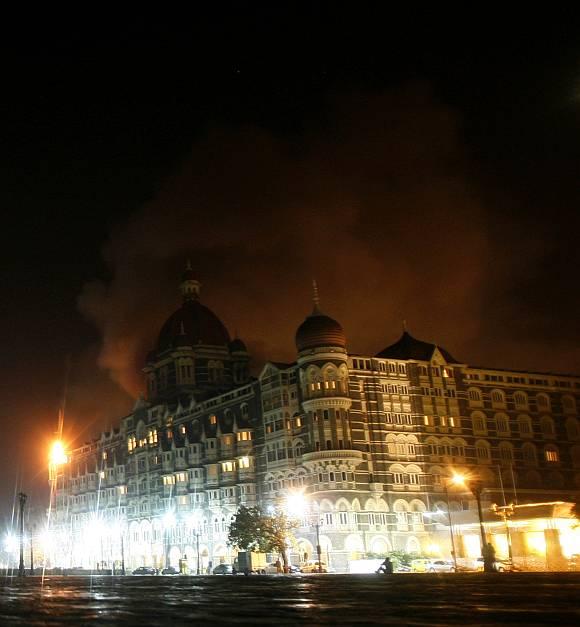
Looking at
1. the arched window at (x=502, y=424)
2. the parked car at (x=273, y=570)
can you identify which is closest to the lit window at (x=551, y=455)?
the arched window at (x=502, y=424)

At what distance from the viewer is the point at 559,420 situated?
12138cm

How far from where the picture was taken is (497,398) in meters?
117

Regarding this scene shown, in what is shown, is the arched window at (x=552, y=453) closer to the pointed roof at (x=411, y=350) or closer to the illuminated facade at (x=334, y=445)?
the illuminated facade at (x=334, y=445)

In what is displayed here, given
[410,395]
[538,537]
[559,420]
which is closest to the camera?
[538,537]

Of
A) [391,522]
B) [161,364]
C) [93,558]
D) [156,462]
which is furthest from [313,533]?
[93,558]

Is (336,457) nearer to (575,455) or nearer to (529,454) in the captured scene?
(529,454)

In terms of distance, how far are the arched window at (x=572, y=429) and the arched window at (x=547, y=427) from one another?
8.84ft

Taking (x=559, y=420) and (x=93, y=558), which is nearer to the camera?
(x=559, y=420)

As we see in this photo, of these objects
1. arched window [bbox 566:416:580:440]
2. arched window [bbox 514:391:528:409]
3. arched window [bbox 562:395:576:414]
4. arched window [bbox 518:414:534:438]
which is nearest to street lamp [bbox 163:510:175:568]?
arched window [bbox 518:414:534:438]

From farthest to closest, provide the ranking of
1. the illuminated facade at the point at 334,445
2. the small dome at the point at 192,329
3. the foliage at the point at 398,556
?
the small dome at the point at 192,329 < the illuminated facade at the point at 334,445 < the foliage at the point at 398,556

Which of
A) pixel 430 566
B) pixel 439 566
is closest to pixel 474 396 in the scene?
pixel 430 566

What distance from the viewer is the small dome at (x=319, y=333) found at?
10456cm

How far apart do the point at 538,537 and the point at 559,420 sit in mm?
47188

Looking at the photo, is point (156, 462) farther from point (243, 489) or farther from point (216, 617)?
point (216, 617)
